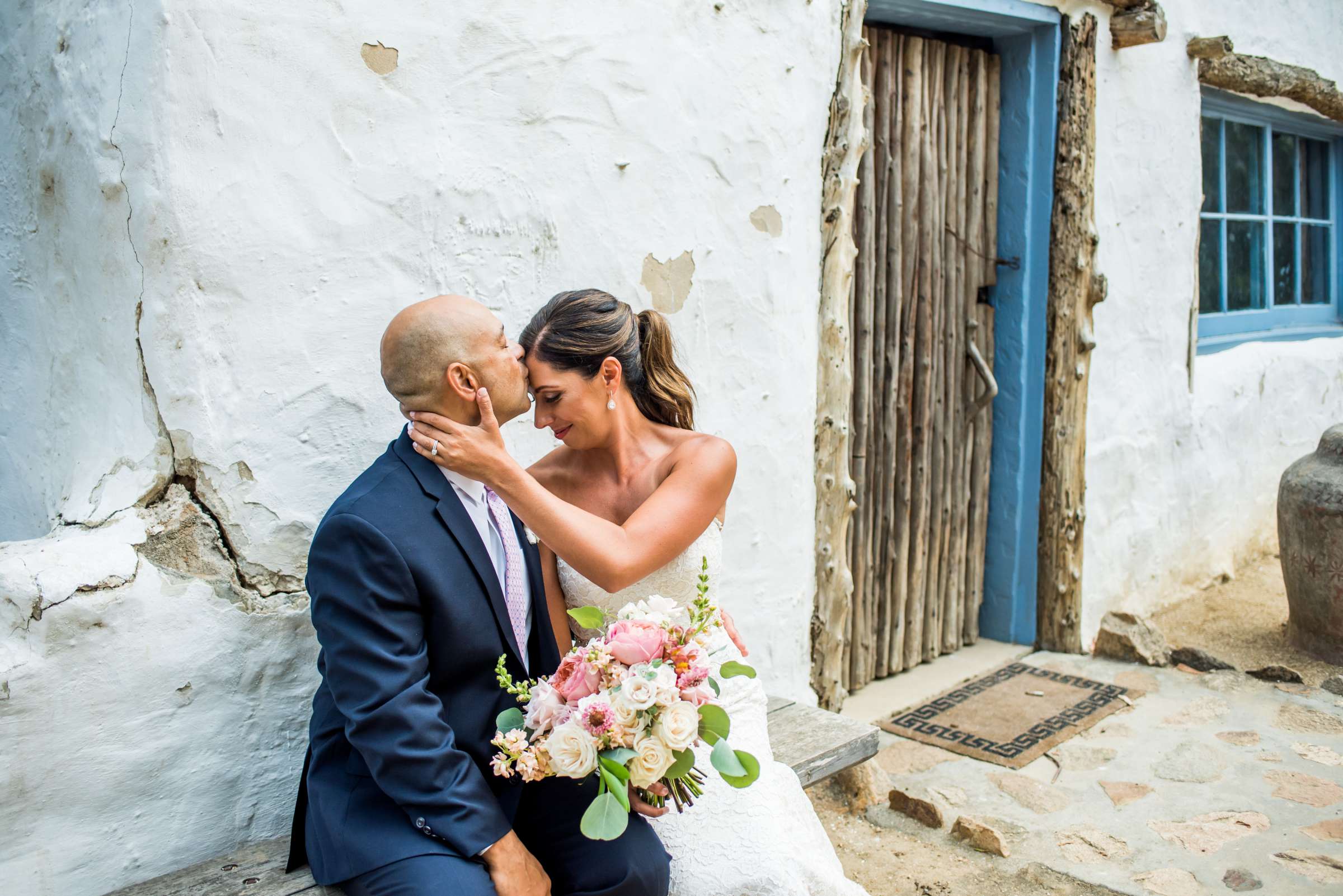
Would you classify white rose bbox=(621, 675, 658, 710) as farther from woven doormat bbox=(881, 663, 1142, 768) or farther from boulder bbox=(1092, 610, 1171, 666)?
boulder bbox=(1092, 610, 1171, 666)

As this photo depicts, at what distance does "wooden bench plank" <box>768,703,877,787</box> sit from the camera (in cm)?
292

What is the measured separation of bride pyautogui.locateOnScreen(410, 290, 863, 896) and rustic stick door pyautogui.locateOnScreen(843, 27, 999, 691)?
5.96 feet

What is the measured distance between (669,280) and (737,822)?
1637 millimetres

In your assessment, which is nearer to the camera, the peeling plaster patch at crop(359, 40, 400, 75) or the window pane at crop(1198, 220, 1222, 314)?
the peeling plaster patch at crop(359, 40, 400, 75)

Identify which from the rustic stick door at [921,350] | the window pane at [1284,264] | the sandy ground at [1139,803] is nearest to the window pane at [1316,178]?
the window pane at [1284,264]

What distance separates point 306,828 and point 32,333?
1.47 metres

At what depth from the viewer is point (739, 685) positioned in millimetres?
2717

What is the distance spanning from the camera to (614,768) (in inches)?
77.7

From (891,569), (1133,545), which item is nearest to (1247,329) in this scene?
(1133,545)

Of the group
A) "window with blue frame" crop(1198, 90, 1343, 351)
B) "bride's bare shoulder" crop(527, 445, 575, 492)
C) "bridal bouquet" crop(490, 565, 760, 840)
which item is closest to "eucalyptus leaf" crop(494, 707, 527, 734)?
A: "bridal bouquet" crop(490, 565, 760, 840)

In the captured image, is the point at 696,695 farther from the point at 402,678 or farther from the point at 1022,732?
the point at 1022,732

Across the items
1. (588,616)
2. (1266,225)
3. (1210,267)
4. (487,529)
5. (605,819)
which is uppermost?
(1266,225)

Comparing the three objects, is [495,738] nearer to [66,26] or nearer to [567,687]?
[567,687]

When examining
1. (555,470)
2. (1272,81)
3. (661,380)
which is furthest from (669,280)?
(1272,81)
